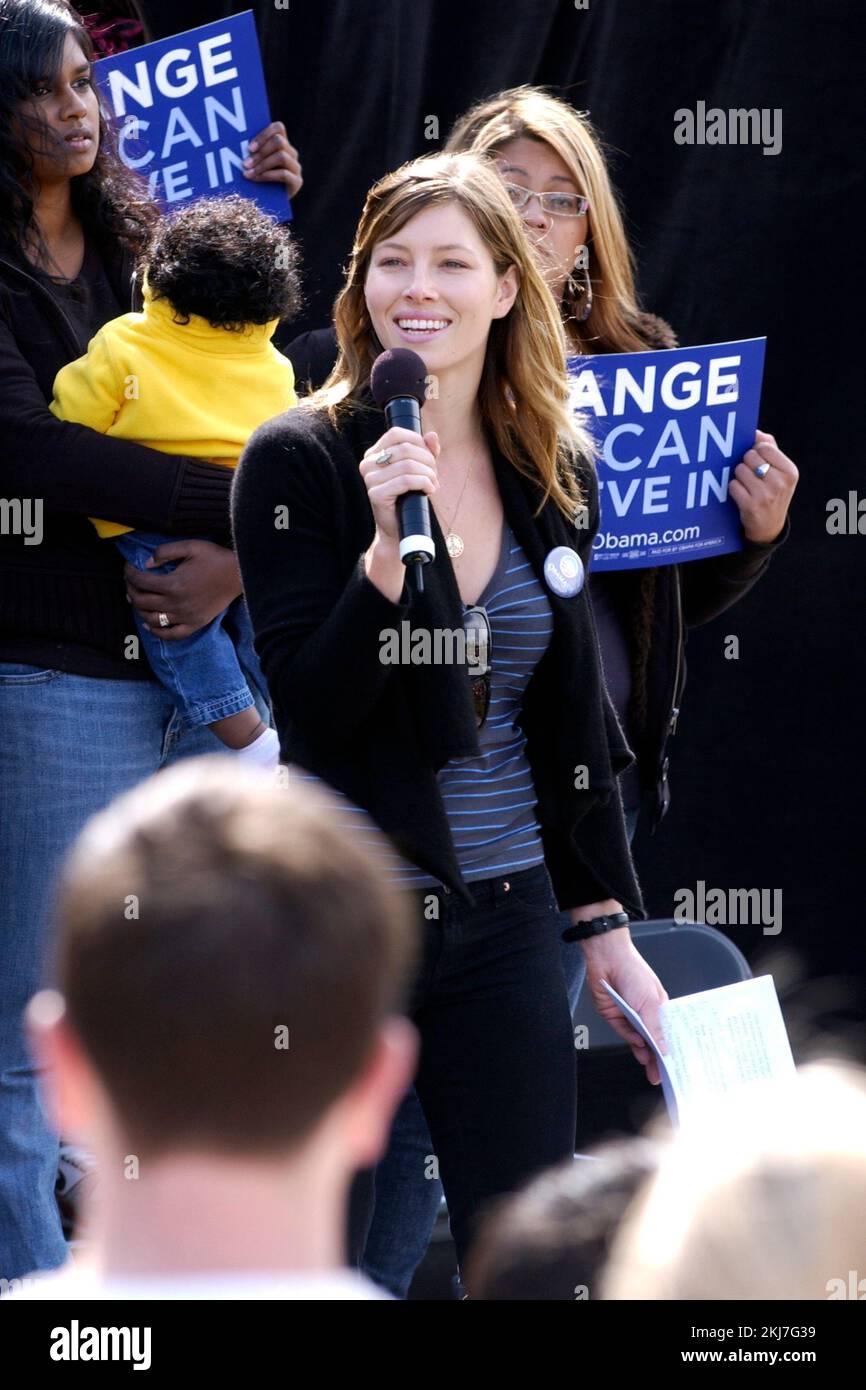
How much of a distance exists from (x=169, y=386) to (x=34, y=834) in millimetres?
769

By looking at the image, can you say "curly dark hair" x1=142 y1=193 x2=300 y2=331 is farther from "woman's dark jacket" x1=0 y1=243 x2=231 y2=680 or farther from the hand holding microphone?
the hand holding microphone

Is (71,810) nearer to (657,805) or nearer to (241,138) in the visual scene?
(657,805)

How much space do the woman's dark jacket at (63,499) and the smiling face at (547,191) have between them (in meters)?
0.74

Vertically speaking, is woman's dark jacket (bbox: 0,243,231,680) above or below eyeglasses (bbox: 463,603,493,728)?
above

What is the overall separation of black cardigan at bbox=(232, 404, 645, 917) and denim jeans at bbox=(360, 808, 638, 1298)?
1.12 ft

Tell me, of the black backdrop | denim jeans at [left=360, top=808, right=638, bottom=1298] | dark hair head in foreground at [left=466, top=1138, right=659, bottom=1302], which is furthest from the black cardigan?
the black backdrop

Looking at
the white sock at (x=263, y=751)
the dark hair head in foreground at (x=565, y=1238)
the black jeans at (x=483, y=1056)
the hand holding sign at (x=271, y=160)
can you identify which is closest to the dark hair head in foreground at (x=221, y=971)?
the dark hair head in foreground at (x=565, y=1238)

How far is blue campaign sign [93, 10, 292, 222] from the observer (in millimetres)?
3344

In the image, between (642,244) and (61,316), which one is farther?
(642,244)

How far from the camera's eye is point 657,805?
3469 mm

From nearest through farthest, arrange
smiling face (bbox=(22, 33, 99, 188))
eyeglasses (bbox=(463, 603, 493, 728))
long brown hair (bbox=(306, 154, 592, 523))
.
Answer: eyeglasses (bbox=(463, 603, 493, 728)) < long brown hair (bbox=(306, 154, 592, 523)) < smiling face (bbox=(22, 33, 99, 188))

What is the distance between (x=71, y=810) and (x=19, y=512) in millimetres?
491

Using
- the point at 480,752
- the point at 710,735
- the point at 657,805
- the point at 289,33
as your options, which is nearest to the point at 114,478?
the point at 480,752

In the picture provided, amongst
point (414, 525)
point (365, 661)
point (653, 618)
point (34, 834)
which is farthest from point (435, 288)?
point (34, 834)
